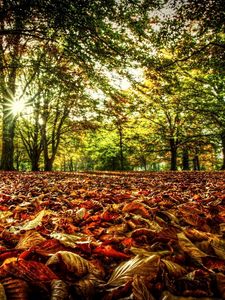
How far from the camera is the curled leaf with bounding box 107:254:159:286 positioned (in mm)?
1152

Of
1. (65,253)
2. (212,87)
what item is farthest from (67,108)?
(65,253)

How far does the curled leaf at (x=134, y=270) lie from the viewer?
1.15 m

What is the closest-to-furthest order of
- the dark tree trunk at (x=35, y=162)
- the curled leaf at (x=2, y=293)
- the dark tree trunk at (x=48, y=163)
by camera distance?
the curled leaf at (x=2, y=293) < the dark tree trunk at (x=48, y=163) < the dark tree trunk at (x=35, y=162)

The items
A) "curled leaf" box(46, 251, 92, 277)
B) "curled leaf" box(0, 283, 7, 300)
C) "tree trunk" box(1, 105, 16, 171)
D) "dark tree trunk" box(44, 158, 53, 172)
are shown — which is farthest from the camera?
"dark tree trunk" box(44, 158, 53, 172)

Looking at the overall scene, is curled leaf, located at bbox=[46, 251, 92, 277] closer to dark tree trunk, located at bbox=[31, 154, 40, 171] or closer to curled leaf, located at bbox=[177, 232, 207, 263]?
curled leaf, located at bbox=[177, 232, 207, 263]

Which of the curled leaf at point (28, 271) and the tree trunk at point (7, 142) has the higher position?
the tree trunk at point (7, 142)

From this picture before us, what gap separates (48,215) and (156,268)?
151 centimetres

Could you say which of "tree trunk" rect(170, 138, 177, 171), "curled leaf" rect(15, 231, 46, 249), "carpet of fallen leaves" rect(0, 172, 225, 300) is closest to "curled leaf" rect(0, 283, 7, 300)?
"carpet of fallen leaves" rect(0, 172, 225, 300)

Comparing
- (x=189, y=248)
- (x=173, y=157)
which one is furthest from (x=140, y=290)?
(x=173, y=157)

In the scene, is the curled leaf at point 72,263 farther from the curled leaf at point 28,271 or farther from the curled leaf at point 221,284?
the curled leaf at point 221,284

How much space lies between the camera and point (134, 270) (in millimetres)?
1188

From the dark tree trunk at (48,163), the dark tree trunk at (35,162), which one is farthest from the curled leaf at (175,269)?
the dark tree trunk at (35,162)

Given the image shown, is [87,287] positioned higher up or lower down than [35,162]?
lower down

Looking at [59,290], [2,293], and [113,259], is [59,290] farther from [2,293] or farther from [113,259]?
[113,259]
